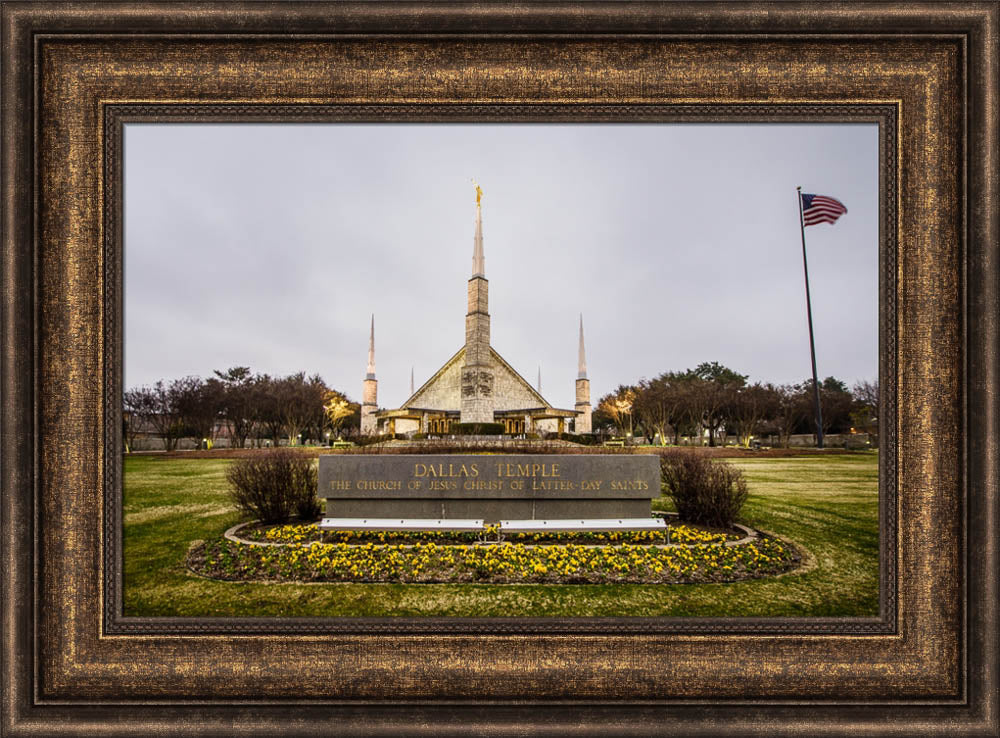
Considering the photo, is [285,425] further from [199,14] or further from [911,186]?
[911,186]

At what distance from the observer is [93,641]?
2943 mm

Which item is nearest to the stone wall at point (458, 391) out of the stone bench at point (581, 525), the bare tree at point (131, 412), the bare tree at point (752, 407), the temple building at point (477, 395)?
the temple building at point (477, 395)

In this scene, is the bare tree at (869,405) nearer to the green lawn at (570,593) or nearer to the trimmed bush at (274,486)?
the green lawn at (570,593)

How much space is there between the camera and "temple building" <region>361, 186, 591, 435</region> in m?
24.0

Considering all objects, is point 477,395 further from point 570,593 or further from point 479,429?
point 570,593

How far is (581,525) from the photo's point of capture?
6895mm

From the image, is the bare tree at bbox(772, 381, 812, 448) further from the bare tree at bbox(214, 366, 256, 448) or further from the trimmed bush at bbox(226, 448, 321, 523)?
the bare tree at bbox(214, 366, 256, 448)

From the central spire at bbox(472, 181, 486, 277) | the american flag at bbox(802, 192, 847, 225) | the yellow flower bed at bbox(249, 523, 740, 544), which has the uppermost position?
the central spire at bbox(472, 181, 486, 277)

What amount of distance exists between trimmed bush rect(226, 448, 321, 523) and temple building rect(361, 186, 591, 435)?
48.2 ft

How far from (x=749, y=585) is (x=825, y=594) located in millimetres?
847

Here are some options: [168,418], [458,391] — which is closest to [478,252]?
[458,391]

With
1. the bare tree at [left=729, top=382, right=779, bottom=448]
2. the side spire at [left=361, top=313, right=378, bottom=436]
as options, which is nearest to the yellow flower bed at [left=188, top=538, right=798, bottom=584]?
the bare tree at [left=729, top=382, right=779, bottom=448]

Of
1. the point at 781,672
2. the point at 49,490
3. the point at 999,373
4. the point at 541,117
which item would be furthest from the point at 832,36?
the point at 49,490

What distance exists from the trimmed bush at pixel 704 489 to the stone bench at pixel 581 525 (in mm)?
1399
